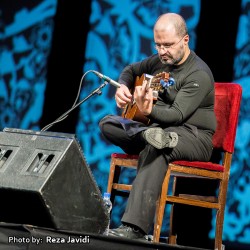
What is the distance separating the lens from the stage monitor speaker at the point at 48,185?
2631mm

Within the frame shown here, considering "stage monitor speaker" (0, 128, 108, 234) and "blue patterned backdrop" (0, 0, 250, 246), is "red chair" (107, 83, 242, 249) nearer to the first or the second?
"stage monitor speaker" (0, 128, 108, 234)

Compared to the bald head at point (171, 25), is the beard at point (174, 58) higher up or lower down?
lower down

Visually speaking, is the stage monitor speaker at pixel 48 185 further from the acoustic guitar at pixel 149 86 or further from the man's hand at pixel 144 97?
the acoustic guitar at pixel 149 86

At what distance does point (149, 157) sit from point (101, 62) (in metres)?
2.00

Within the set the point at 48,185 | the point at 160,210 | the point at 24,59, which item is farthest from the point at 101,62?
the point at 48,185

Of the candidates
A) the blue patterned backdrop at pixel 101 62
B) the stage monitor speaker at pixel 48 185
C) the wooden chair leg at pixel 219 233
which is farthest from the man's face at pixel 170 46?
the blue patterned backdrop at pixel 101 62

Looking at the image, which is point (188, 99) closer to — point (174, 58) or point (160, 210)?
point (174, 58)

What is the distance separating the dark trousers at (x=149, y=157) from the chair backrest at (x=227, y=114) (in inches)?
7.8

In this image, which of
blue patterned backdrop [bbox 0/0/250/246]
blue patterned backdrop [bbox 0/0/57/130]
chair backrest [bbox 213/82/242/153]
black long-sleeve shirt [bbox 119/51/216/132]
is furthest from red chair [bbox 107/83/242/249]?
blue patterned backdrop [bbox 0/0/57/130]

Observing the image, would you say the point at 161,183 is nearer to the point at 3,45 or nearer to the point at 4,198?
the point at 4,198

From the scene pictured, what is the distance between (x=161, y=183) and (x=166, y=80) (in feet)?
1.72

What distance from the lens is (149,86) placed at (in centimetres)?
339

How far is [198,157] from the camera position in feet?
11.6

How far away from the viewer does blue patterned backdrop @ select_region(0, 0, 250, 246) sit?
4.68m
